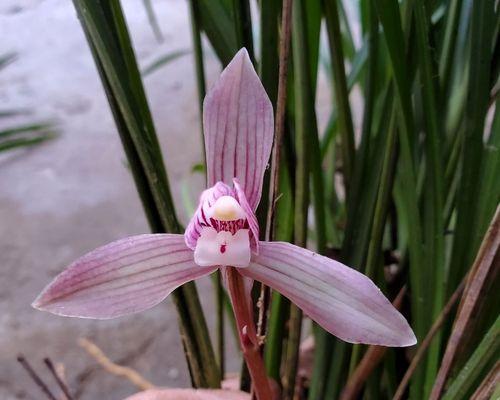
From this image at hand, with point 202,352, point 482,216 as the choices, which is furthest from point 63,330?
point 482,216

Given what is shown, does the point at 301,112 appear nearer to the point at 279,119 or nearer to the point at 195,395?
the point at 279,119

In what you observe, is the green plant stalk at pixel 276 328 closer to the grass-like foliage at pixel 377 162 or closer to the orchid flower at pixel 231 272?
the grass-like foliage at pixel 377 162

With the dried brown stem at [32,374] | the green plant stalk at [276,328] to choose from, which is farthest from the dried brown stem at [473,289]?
the dried brown stem at [32,374]

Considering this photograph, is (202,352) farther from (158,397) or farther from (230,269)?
(230,269)

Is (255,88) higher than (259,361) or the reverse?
higher

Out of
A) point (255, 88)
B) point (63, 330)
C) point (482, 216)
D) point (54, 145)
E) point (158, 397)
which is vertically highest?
point (255, 88)

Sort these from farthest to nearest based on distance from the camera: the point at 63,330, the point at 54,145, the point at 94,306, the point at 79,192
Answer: the point at 54,145 < the point at 79,192 < the point at 63,330 < the point at 94,306

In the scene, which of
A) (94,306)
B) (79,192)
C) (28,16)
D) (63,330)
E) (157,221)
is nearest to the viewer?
(94,306)

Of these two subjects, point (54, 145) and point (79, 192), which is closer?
point (79, 192)
